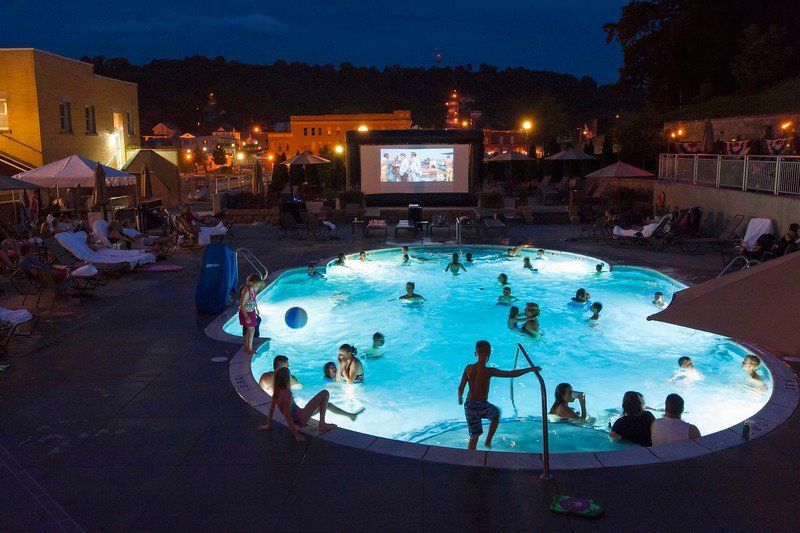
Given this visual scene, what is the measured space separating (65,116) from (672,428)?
25.4 m

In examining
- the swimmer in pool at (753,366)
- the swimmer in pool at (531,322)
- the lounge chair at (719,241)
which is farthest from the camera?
the lounge chair at (719,241)

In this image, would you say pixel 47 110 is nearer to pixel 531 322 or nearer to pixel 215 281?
pixel 215 281

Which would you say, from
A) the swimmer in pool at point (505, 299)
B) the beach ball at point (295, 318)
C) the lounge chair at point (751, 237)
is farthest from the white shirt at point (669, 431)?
the lounge chair at point (751, 237)

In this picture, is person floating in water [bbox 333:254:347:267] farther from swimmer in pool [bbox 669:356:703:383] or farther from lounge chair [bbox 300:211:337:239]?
swimmer in pool [bbox 669:356:703:383]

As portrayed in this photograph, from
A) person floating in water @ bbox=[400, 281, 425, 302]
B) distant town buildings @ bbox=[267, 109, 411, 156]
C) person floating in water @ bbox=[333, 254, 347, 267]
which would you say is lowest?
person floating in water @ bbox=[400, 281, 425, 302]

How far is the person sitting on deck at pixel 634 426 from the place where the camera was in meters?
5.82

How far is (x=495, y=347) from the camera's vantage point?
36.7 ft

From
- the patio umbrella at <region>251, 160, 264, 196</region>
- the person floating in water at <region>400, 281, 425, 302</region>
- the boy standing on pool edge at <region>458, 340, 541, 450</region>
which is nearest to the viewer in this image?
the boy standing on pool edge at <region>458, 340, 541, 450</region>

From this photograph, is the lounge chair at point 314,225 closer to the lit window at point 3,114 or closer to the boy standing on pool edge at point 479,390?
the lit window at point 3,114

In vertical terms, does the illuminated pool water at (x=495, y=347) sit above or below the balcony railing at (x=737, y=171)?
below

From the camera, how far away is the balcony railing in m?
14.0

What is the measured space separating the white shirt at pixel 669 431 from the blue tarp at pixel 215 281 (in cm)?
698

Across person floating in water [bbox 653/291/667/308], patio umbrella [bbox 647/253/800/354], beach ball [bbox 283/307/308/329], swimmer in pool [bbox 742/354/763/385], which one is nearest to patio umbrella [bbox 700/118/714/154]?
person floating in water [bbox 653/291/667/308]

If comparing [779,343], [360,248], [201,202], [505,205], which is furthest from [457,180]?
[779,343]
